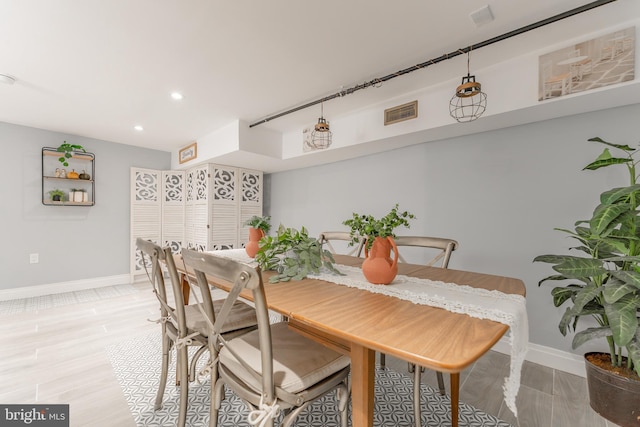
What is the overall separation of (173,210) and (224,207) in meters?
1.15

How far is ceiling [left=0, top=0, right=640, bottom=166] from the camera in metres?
1.53

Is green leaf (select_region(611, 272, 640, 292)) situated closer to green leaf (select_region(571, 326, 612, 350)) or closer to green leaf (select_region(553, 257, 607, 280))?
green leaf (select_region(553, 257, 607, 280))

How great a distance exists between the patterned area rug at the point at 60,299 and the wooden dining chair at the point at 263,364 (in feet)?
11.6

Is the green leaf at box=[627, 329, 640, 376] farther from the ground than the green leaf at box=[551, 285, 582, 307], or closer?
closer

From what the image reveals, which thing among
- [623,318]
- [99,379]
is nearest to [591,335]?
[623,318]

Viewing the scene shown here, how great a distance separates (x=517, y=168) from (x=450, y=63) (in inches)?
41.5

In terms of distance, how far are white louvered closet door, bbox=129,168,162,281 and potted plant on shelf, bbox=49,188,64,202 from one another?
82 centimetres

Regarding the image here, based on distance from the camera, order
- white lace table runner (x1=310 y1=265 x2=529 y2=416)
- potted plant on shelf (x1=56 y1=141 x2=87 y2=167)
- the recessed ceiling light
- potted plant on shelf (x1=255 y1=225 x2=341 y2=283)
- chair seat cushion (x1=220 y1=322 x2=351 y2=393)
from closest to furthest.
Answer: white lace table runner (x1=310 y1=265 x2=529 y2=416) < chair seat cushion (x1=220 y1=322 x2=351 y2=393) < potted plant on shelf (x1=255 y1=225 x2=341 y2=283) < the recessed ceiling light < potted plant on shelf (x1=56 y1=141 x2=87 y2=167)

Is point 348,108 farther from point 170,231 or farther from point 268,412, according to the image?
point 170,231

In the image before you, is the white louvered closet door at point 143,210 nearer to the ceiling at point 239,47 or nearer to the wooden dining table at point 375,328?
the ceiling at point 239,47

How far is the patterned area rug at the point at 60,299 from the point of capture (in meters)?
3.23

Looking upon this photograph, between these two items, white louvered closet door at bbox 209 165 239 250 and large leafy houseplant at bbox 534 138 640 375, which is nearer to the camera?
large leafy houseplant at bbox 534 138 640 375

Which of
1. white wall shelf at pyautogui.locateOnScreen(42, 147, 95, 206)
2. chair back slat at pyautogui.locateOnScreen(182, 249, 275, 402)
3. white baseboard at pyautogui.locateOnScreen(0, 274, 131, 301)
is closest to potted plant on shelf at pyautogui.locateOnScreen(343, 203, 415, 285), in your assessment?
chair back slat at pyautogui.locateOnScreen(182, 249, 275, 402)

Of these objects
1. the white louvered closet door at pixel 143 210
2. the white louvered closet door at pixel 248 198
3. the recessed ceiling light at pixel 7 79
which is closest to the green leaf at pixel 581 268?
the white louvered closet door at pixel 248 198
